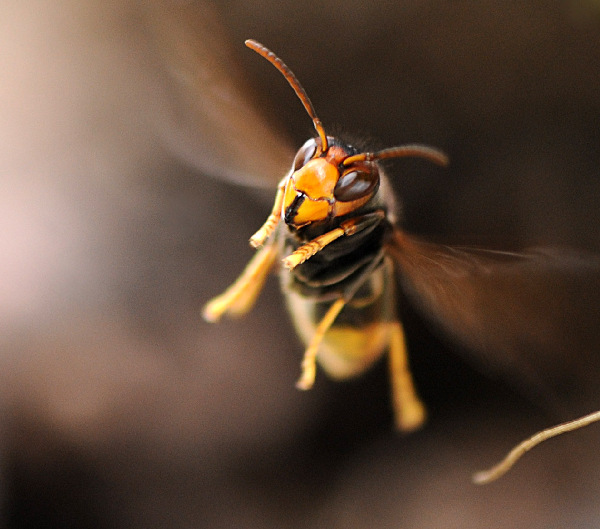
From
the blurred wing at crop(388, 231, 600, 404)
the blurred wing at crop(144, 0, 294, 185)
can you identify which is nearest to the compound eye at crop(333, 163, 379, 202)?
the blurred wing at crop(388, 231, 600, 404)

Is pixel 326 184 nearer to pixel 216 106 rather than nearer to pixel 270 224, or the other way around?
pixel 270 224

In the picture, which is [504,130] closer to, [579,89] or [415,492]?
[579,89]

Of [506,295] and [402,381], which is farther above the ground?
[506,295]

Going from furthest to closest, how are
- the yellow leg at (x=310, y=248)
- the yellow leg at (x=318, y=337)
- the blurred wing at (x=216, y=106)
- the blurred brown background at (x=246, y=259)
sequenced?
the blurred brown background at (x=246, y=259)
the blurred wing at (x=216, y=106)
the yellow leg at (x=318, y=337)
the yellow leg at (x=310, y=248)

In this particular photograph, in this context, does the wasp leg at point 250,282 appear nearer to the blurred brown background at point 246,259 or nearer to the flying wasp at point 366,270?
→ the flying wasp at point 366,270

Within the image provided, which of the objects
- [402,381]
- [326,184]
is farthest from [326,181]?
[402,381]

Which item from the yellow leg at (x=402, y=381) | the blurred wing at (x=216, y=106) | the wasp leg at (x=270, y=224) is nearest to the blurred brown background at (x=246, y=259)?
the blurred wing at (x=216, y=106)

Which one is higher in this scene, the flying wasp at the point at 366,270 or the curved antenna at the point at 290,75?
the curved antenna at the point at 290,75

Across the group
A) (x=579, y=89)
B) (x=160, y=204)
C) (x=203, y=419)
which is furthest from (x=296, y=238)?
(x=579, y=89)
